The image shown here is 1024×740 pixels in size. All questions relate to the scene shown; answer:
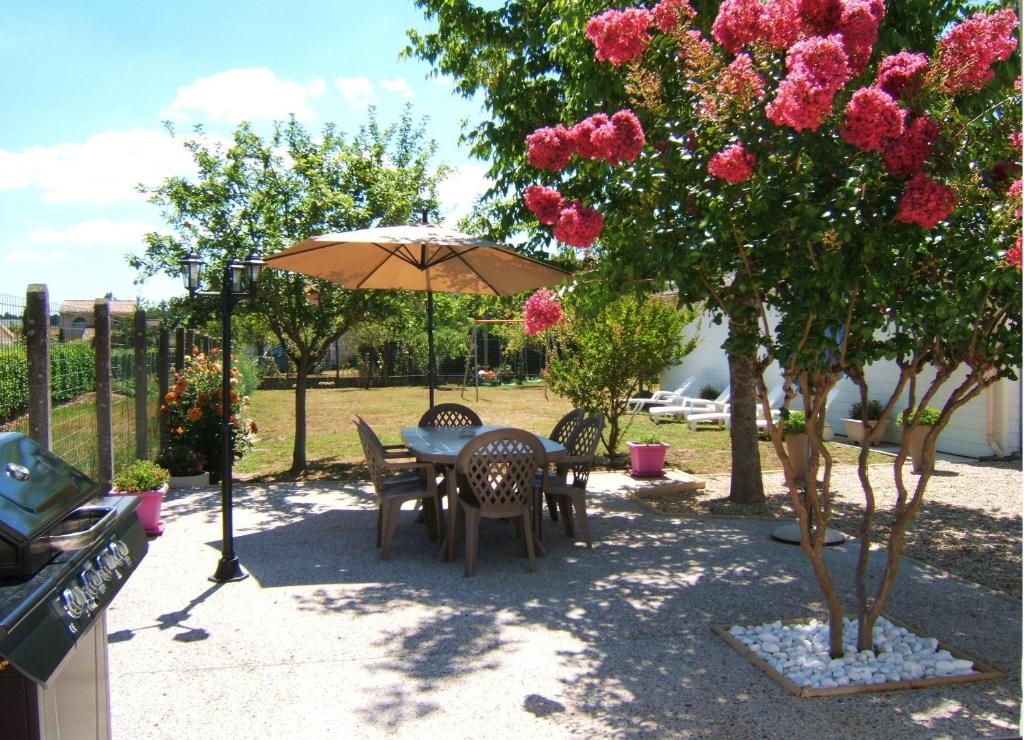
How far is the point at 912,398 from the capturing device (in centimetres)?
388

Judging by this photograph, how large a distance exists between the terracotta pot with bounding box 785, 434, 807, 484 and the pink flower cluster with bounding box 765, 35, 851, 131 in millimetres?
6373

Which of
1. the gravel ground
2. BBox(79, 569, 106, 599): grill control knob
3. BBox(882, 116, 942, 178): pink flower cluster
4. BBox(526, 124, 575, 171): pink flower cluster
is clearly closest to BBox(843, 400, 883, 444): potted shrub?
the gravel ground

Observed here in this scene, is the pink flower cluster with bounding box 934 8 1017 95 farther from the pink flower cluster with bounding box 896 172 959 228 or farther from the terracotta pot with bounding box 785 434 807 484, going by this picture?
the terracotta pot with bounding box 785 434 807 484

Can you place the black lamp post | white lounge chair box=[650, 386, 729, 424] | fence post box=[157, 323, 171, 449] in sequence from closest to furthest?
the black lamp post
fence post box=[157, 323, 171, 449]
white lounge chair box=[650, 386, 729, 424]

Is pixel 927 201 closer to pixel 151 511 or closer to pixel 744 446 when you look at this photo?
pixel 744 446

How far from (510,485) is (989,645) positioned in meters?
2.95

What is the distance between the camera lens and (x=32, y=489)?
2.00 m

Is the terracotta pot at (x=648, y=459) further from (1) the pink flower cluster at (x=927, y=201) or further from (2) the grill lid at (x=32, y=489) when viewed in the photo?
(2) the grill lid at (x=32, y=489)

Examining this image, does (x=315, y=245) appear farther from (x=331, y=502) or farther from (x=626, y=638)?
(x=626, y=638)

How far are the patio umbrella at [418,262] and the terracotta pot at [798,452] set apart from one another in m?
3.58

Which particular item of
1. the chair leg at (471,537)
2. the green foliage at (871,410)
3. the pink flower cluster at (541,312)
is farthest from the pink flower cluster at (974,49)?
the green foliage at (871,410)

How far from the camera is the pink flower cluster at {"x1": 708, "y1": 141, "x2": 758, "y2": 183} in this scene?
3.11m

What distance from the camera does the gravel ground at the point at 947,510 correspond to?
5.74 meters

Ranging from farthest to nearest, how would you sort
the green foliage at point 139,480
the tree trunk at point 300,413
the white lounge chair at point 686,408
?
the white lounge chair at point 686,408
the tree trunk at point 300,413
the green foliage at point 139,480
